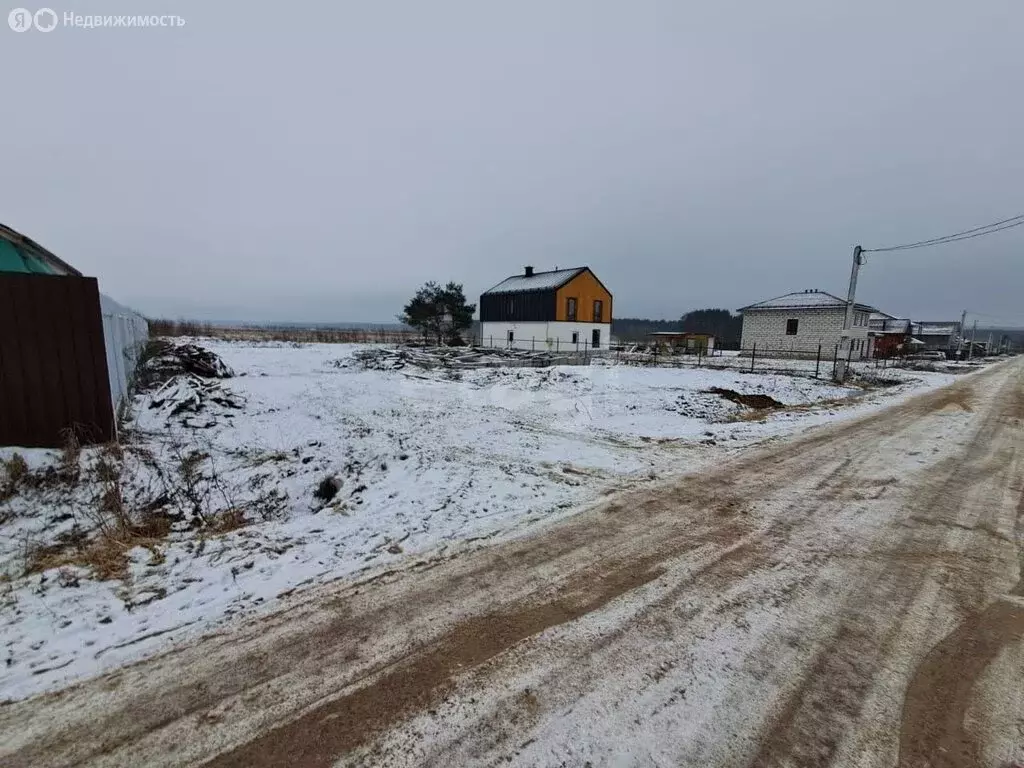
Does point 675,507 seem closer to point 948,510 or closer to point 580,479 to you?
point 580,479

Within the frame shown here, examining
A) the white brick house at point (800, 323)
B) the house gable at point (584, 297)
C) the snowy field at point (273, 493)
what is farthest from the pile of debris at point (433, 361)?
the white brick house at point (800, 323)

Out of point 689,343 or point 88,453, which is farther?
point 689,343

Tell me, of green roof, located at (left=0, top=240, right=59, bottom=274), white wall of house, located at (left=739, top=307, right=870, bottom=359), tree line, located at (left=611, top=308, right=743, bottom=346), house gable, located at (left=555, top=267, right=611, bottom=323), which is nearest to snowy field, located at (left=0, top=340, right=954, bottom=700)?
green roof, located at (left=0, top=240, right=59, bottom=274)

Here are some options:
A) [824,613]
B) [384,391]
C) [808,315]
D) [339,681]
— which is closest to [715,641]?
[824,613]

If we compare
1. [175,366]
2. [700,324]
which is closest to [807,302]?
[175,366]

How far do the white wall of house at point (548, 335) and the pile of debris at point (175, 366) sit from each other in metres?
24.0

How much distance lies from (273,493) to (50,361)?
3.61m

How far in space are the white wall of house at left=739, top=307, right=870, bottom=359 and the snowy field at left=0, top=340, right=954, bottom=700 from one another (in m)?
31.1

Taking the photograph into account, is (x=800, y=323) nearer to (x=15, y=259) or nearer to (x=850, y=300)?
(x=850, y=300)

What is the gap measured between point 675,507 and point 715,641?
242cm

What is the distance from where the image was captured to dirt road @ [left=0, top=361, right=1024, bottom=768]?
7.26 feet

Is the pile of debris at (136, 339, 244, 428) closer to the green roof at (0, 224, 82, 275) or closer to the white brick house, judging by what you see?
the green roof at (0, 224, 82, 275)

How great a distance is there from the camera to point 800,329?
39.2 m

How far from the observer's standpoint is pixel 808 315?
38781 millimetres
